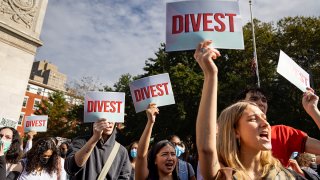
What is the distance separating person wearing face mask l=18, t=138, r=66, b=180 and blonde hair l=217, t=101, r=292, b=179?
3.10 meters

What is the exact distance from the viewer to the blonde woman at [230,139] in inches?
67.9

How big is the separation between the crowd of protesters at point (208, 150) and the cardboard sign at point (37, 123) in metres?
5.14

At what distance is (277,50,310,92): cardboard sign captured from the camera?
3.34 m

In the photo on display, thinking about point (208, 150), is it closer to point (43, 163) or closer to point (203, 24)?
point (203, 24)

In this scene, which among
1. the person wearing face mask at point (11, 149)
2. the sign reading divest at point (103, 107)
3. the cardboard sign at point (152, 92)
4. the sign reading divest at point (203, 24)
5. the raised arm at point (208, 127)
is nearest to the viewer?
the raised arm at point (208, 127)

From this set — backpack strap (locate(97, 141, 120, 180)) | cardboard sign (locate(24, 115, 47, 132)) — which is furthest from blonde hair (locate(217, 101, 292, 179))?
cardboard sign (locate(24, 115, 47, 132))

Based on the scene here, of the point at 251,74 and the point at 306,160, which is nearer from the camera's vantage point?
→ the point at 306,160

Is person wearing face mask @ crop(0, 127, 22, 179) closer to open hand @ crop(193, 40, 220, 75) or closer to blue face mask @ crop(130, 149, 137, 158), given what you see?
blue face mask @ crop(130, 149, 137, 158)

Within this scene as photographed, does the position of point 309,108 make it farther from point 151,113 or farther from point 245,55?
point 245,55

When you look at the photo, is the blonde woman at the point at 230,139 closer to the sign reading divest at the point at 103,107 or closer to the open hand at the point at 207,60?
the open hand at the point at 207,60

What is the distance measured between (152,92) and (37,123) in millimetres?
6131

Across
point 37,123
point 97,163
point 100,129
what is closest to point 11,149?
point 97,163

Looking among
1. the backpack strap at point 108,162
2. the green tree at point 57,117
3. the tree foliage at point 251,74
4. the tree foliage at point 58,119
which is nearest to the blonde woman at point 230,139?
the backpack strap at point 108,162

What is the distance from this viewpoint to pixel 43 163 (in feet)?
14.2
